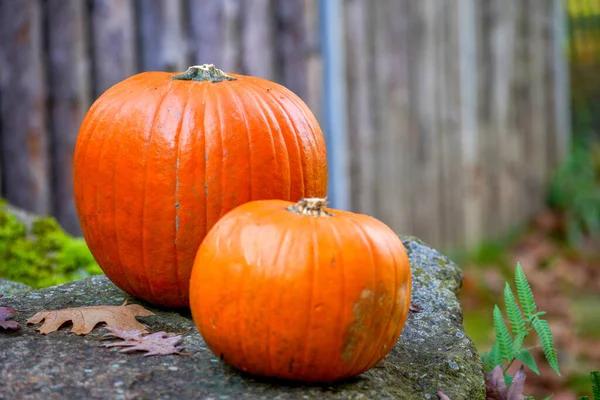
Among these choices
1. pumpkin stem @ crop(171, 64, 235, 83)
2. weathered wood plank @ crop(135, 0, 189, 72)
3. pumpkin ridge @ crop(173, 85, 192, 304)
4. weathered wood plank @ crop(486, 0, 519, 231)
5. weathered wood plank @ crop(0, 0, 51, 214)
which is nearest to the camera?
pumpkin ridge @ crop(173, 85, 192, 304)

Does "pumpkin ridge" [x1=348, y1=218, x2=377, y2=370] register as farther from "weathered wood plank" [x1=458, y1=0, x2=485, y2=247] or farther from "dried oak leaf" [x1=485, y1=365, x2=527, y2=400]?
"weathered wood plank" [x1=458, y1=0, x2=485, y2=247]

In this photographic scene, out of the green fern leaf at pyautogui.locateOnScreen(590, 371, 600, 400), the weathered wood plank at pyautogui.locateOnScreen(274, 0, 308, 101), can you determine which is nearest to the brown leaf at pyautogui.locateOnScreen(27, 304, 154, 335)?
the green fern leaf at pyautogui.locateOnScreen(590, 371, 600, 400)

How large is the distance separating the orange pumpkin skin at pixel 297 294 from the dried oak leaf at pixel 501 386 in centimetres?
63

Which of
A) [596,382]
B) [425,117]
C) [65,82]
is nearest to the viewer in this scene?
[596,382]

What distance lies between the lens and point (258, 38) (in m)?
4.81

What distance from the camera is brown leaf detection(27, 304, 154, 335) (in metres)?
2.10

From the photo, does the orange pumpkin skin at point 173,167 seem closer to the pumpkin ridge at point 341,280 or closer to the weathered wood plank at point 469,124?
the pumpkin ridge at point 341,280

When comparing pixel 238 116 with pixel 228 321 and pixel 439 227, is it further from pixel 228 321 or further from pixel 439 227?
pixel 439 227

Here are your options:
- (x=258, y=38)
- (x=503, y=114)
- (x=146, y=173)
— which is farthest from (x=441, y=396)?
(x=503, y=114)

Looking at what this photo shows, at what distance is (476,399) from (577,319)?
4.19 meters

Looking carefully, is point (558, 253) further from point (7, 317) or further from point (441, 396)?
point (7, 317)

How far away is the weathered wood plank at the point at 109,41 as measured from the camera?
13.0ft

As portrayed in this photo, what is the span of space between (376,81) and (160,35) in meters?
2.19

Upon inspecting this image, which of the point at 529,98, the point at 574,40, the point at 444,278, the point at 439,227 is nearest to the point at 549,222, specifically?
the point at 529,98
